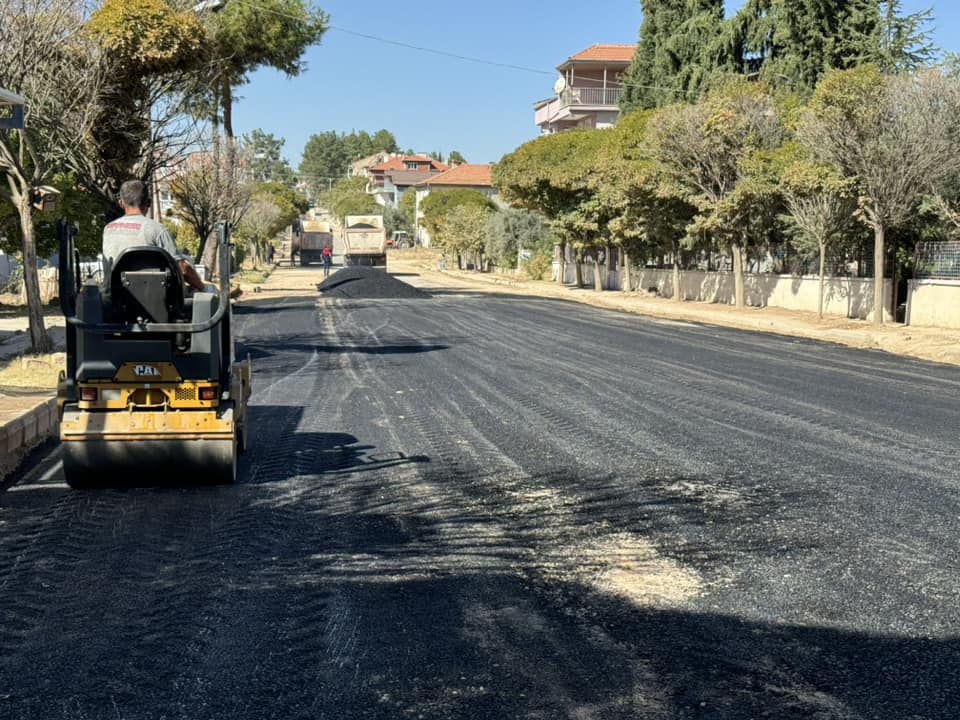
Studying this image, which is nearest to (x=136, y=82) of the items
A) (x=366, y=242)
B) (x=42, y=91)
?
(x=42, y=91)

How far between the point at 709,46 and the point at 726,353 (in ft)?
105

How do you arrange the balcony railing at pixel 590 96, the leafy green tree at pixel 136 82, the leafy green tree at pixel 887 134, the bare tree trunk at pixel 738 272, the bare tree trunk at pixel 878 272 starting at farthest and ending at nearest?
the balcony railing at pixel 590 96, the bare tree trunk at pixel 738 272, the bare tree trunk at pixel 878 272, the leafy green tree at pixel 887 134, the leafy green tree at pixel 136 82

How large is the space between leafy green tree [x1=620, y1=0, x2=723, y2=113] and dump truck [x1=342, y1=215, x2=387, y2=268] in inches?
769

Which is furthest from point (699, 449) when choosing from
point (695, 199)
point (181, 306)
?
point (695, 199)

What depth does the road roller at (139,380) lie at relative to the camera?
24.5 feet

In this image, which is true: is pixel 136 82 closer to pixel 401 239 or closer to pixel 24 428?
pixel 24 428

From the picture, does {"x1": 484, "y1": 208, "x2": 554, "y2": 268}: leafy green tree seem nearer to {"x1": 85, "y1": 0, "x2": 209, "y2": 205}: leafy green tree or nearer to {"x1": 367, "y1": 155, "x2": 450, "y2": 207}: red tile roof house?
{"x1": 85, "y1": 0, "x2": 209, "y2": 205}: leafy green tree

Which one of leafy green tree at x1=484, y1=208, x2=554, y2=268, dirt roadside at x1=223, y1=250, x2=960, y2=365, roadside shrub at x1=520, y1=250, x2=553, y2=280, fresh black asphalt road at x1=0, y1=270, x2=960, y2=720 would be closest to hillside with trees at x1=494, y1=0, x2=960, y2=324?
dirt roadside at x1=223, y1=250, x2=960, y2=365

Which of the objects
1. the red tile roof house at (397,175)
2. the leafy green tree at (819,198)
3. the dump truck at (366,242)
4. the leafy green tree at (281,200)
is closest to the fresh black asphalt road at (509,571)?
the leafy green tree at (819,198)

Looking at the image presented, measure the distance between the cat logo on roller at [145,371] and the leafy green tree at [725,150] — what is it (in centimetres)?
2404

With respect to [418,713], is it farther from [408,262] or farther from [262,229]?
[408,262]

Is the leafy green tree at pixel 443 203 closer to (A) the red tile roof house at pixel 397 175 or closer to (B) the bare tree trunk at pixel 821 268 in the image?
(A) the red tile roof house at pixel 397 175

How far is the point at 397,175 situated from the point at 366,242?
102143 mm

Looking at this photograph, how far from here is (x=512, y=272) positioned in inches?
2623
